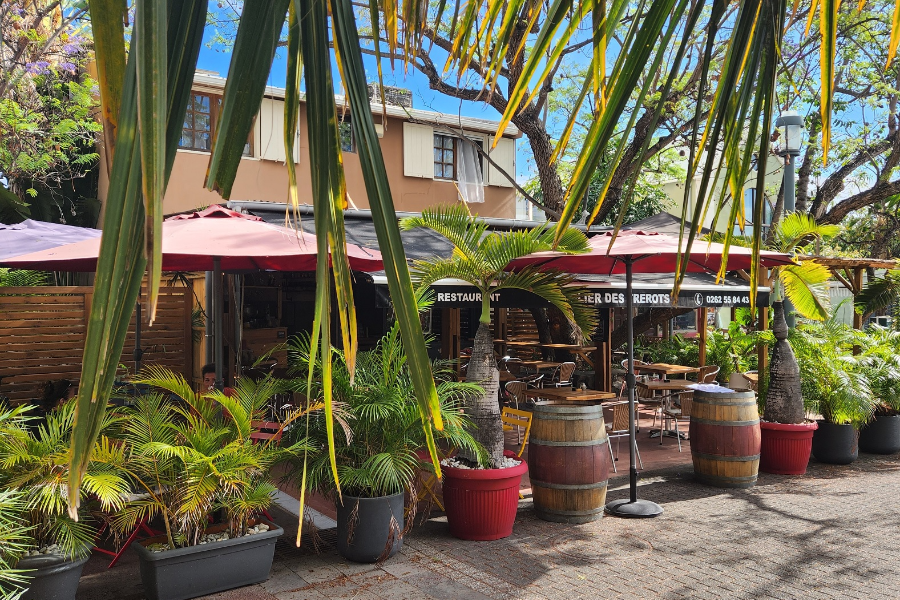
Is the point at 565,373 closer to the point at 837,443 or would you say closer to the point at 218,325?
the point at 837,443

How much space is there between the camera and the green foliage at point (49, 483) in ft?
12.5

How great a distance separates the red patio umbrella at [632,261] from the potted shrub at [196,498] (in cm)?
309

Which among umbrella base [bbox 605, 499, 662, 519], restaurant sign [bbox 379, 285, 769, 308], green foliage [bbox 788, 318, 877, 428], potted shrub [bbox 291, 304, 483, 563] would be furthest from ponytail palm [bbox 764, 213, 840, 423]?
potted shrub [bbox 291, 304, 483, 563]

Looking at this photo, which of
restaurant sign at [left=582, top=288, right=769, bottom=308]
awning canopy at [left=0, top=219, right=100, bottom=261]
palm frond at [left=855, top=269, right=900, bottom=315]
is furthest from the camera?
palm frond at [left=855, top=269, right=900, bottom=315]

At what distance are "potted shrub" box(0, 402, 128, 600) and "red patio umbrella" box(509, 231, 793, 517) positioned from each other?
387 cm

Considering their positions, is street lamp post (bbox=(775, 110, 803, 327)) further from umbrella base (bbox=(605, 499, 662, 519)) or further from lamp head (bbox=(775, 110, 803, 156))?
umbrella base (bbox=(605, 499, 662, 519))

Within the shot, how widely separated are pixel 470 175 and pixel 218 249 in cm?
1317

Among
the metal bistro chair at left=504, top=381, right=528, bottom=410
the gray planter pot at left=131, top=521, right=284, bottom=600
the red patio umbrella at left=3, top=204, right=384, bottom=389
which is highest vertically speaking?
the red patio umbrella at left=3, top=204, right=384, bottom=389

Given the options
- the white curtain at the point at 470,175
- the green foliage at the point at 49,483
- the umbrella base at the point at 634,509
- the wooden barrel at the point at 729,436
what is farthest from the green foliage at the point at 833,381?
the white curtain at the point at 470,175

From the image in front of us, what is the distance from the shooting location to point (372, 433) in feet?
17.5

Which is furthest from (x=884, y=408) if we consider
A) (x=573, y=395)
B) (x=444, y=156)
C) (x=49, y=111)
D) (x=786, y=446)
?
(x=49, y=111)

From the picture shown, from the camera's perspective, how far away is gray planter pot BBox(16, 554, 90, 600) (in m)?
3.83

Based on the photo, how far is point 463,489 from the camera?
5.71 m

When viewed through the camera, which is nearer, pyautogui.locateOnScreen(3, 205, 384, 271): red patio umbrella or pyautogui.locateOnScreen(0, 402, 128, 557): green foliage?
pyautogui.locateOnScreen(0, 402, 128, 557): green foliage
